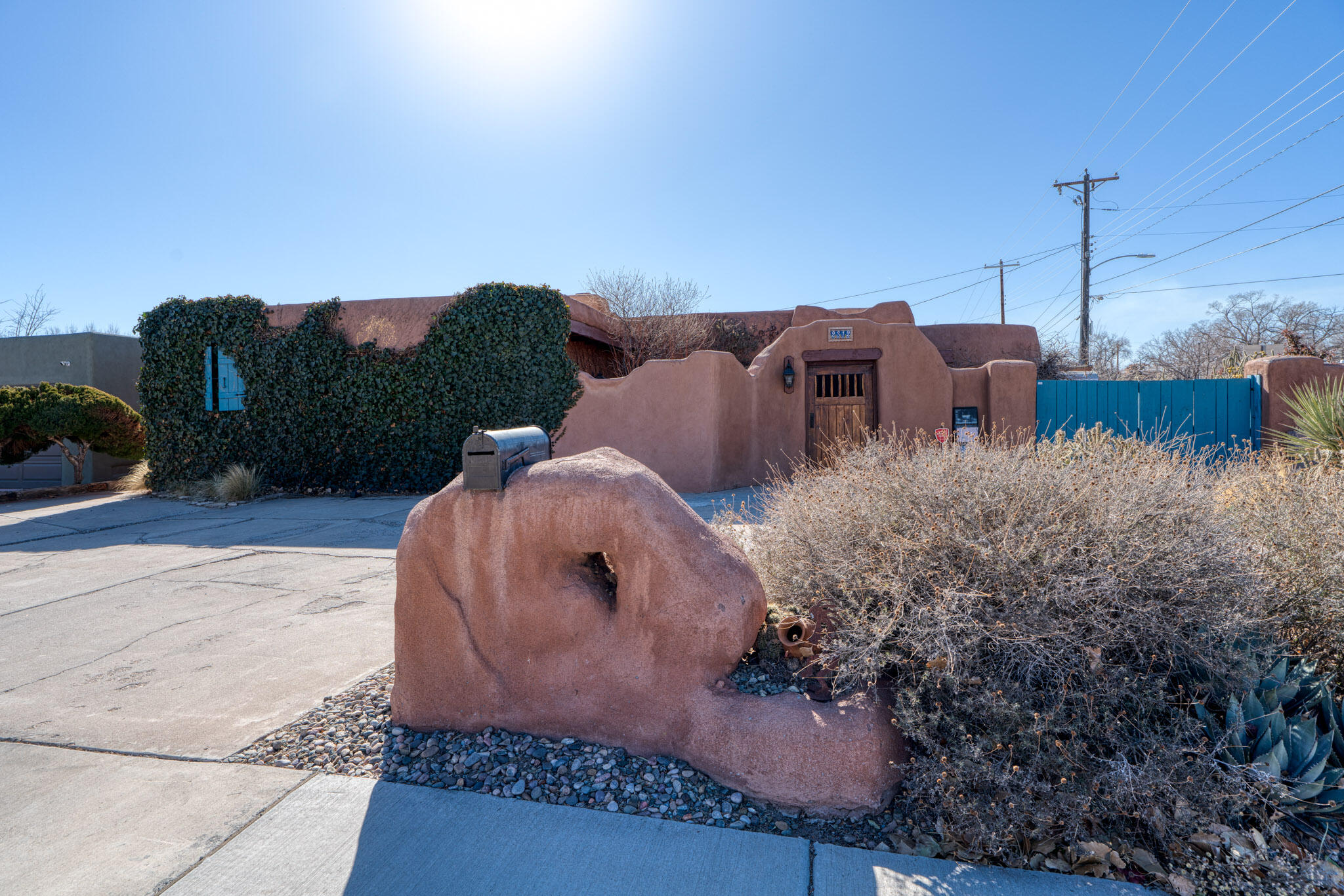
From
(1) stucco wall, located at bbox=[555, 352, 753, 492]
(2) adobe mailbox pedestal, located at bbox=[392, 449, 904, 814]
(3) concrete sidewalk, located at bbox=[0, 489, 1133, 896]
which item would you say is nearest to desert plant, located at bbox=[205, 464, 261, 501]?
(1) stucco wall, located at bbox=[555, 352, 753, 492]

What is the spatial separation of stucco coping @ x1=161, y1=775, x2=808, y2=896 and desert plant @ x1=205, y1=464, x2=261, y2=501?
9.68 meters

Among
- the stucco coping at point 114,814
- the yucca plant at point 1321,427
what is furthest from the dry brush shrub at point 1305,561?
the stucco coping at point 114,814

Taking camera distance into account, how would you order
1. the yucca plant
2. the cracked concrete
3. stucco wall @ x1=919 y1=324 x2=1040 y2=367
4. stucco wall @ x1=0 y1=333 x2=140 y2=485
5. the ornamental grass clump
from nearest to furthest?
the ornamental grass clump
the cracked concrete
the yucca plant
stucco wall @ x1=919 y1=324 x2=1040 y2=367
stucco wall @ x1=0 y1=333 x2=140 y2=485

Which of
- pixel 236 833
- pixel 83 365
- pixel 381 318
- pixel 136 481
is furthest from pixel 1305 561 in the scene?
pixel 83 365

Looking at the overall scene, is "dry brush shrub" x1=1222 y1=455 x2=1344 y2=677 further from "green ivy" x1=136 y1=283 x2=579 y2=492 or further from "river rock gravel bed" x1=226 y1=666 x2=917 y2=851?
"green ivy" x1=136 y1=283 x2=579 y2=492

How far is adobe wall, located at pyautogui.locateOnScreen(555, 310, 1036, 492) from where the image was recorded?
33.9ft

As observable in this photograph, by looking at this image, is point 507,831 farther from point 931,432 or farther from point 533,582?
point 931,432

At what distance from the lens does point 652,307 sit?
16.2 metres

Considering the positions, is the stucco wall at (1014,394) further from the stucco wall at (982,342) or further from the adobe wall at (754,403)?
the stucco wall at (982,342)

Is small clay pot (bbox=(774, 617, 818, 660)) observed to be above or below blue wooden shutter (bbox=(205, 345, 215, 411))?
below

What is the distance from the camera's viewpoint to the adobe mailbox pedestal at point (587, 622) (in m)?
2.65

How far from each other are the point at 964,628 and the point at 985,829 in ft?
2.09

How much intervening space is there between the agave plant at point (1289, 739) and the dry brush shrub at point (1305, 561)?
0.31 meters

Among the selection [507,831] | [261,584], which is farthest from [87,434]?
[507,831]
